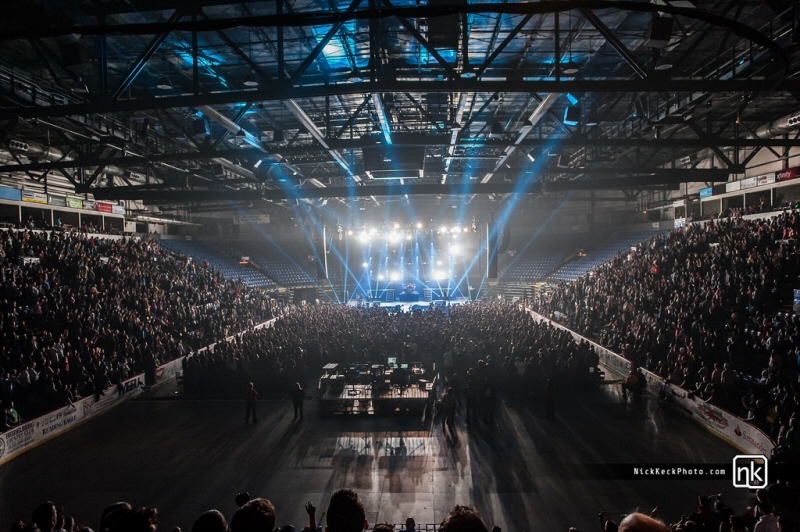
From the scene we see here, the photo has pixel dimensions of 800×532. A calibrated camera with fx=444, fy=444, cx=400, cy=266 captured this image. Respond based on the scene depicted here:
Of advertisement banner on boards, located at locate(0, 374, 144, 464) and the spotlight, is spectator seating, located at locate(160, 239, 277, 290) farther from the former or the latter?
the spotlight

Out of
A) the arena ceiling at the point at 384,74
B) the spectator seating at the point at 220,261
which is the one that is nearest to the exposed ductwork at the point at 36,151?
the arena ceiling at the point at 384,74

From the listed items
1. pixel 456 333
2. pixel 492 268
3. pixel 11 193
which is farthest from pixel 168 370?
pixel 492 268

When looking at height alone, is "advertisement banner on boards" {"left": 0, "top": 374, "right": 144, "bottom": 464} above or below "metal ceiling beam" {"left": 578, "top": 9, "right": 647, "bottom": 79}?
below

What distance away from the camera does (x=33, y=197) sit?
22.6 m

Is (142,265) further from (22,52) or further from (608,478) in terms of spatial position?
(608,478)

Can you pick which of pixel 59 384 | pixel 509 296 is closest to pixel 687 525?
pixel 59 384

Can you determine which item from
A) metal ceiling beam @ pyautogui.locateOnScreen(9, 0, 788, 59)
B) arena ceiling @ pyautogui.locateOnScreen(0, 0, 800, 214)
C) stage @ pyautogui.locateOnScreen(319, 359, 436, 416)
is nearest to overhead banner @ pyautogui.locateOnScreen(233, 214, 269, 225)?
arena ceiling @ pyautogui.locateOnScreen(0, 0, 800, 214)

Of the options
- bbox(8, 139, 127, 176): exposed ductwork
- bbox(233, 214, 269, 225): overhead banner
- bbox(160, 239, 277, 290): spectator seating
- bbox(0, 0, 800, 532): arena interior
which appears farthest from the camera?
bbox(233, 214, 269, 225): overhead banner

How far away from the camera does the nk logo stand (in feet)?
22.5

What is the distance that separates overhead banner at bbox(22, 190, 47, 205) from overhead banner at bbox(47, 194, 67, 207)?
35 centimetres

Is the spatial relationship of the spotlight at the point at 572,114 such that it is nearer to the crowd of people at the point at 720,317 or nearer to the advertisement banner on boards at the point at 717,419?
the crowd of people at the point at 720,317

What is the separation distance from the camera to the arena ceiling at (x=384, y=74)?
253 inches

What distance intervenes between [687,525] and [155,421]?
39.8 feet

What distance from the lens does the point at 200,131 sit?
36.1 ft
